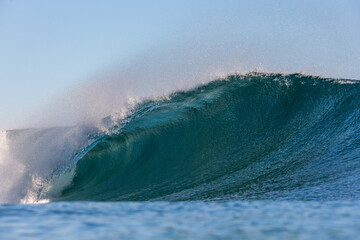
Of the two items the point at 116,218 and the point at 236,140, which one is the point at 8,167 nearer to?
the point at 236,140

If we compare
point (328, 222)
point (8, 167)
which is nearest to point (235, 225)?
point (328, 222)

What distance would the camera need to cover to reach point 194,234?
5.19 feet

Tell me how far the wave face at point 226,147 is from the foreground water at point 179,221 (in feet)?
7.63

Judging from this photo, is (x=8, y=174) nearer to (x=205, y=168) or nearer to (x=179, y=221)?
(x=205, y=168)

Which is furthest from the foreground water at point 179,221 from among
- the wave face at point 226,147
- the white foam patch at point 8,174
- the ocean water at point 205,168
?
the white foam patch at point 8,174

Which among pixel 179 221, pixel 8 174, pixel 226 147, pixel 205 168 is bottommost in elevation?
pixel 179 221

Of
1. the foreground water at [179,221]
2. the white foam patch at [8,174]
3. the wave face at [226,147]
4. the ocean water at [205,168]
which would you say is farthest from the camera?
the white foam patch at [8,174]

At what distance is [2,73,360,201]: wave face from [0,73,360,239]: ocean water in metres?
0.02

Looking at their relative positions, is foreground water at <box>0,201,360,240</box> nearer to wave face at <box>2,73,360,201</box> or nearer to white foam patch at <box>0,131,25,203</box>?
wave face at <box>2,73,360,201</box>

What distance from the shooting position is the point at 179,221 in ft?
5.90

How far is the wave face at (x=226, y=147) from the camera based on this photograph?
5.33m

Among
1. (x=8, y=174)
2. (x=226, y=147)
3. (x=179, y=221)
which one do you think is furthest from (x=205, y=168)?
(x=8, y=174)

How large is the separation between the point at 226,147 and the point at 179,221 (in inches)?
209

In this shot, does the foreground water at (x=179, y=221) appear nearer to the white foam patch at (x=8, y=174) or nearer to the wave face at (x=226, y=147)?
the wave face at (x=226, y=147)
